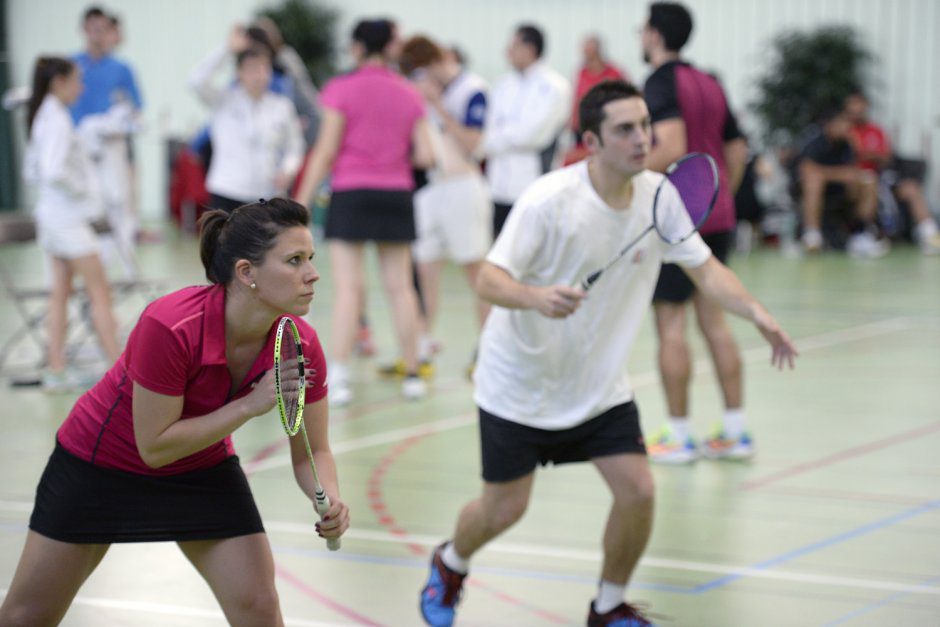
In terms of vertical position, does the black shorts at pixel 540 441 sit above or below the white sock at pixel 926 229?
above

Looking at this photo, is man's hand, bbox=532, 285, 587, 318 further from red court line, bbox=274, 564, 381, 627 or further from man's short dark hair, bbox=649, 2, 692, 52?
man's short dark hair, bbox=649, 2, 692, 52

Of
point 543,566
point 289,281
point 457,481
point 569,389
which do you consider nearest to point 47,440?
point 457,481

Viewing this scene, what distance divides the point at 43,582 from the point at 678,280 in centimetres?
386

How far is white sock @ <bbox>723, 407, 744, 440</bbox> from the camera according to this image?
6.65 metres

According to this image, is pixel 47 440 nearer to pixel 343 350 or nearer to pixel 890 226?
pixel 343 350

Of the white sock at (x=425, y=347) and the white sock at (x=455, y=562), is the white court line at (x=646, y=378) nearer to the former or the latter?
the white sock at (x=425, y=347)

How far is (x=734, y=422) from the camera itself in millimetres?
6652

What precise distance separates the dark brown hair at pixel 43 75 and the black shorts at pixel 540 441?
4.80 metres

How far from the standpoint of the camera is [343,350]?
7.90 meters

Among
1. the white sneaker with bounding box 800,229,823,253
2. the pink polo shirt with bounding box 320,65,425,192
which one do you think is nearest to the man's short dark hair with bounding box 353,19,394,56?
the pink polo shirt with bounding box 320,65,425,192

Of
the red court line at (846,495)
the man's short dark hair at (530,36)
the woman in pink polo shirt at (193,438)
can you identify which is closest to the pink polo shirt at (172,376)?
the woman in pink polo shirt at (193,438)

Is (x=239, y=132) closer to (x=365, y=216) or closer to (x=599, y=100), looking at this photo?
(x=365, y=216)

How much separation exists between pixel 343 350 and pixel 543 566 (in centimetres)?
322

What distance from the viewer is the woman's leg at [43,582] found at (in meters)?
3.23
